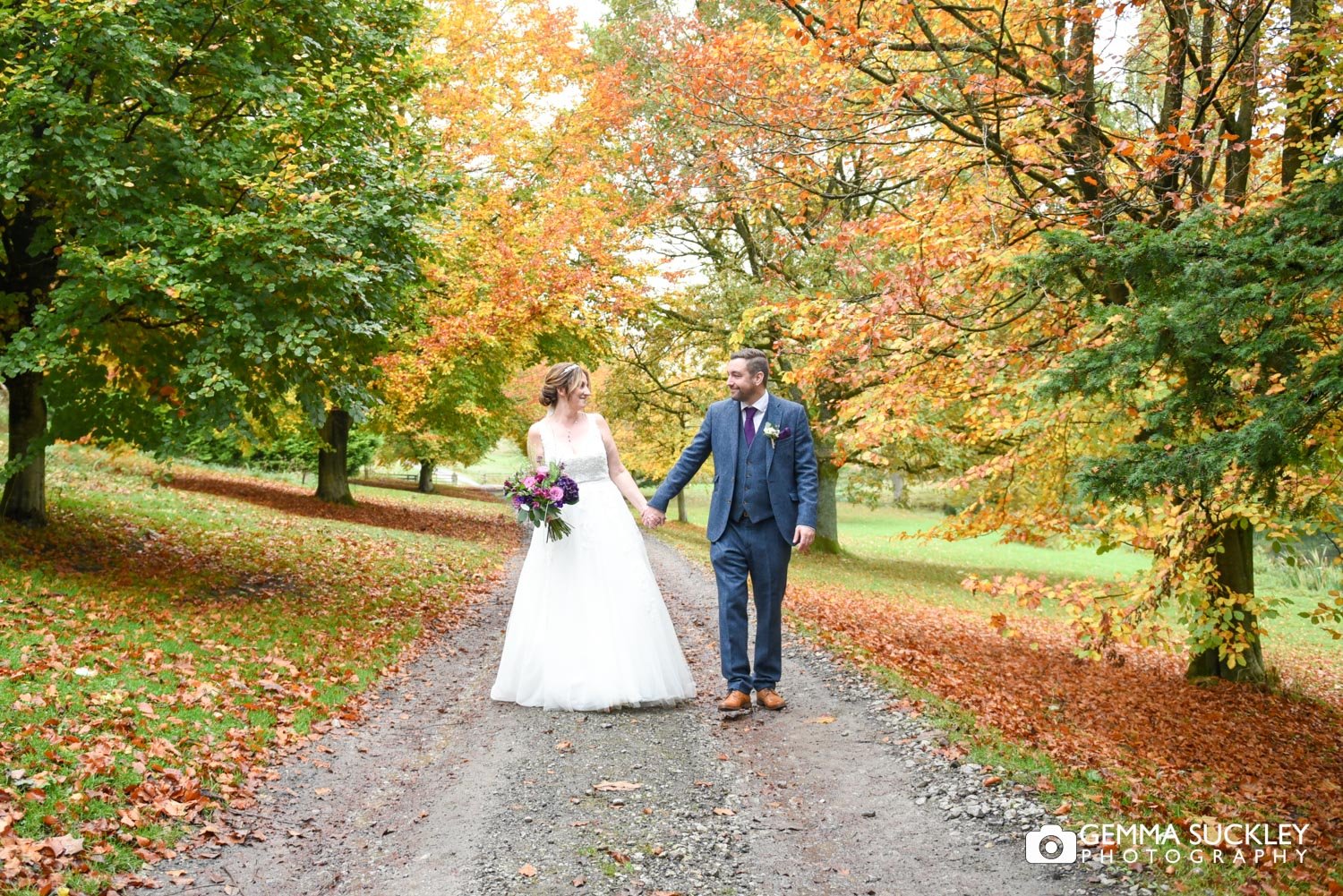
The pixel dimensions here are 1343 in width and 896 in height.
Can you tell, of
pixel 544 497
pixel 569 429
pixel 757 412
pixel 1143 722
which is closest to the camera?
pixel 757 412

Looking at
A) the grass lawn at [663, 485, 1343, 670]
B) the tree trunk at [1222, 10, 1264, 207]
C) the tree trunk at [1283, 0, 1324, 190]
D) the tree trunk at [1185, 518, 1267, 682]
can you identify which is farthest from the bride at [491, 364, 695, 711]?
the tree trunk at [1283, 0, 1324, 190]

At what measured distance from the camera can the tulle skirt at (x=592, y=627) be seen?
666cm

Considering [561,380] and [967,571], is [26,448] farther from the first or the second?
[967,571]

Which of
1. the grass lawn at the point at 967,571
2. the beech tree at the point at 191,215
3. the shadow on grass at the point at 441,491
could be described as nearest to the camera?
the beech tree at the point at 191,215

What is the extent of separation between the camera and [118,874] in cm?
393

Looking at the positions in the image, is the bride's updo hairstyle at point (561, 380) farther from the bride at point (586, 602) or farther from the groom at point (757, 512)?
the groom at point (757, 512)

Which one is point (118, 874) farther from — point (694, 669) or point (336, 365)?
point (336, 365)

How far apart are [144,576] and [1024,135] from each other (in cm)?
1008

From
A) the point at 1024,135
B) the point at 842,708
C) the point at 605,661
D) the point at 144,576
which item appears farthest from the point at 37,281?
the point at 1024,135

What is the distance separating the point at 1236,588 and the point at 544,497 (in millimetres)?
6820

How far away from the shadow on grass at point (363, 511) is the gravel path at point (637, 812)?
1379 cm

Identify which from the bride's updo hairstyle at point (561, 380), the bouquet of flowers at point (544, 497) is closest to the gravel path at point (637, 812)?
the bouquet of flowers at point (544, 497)

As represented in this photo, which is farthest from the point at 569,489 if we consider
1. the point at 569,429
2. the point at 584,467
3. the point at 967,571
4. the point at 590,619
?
the point at 967,571

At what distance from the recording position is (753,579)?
21.3ft
